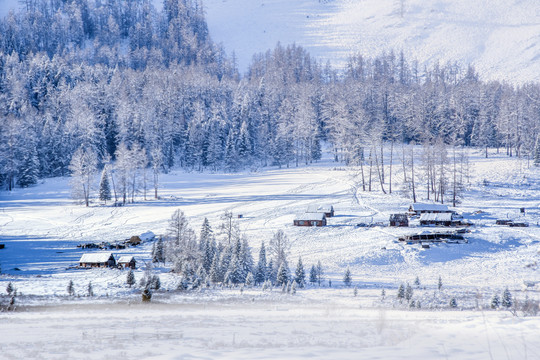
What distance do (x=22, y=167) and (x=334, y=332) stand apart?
85.0 m

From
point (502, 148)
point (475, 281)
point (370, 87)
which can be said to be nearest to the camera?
point (475, 281)

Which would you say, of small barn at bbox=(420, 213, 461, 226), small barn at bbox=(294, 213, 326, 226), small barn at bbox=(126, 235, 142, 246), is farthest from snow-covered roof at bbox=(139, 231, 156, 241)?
small barn at bbox=(420, 213, 461, 226)

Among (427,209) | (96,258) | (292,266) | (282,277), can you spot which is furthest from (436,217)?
(96,258)

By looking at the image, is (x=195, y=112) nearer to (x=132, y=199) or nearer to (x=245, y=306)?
(x=132, y=199)

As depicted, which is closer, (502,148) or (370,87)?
(502,148)

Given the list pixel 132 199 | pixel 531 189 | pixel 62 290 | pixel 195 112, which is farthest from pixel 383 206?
pixel 195 112

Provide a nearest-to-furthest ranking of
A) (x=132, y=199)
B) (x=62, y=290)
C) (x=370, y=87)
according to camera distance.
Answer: (x=62, y=290)
(x=132, y=199)
(x=370, y=87)

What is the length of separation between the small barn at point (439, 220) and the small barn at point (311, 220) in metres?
11.7

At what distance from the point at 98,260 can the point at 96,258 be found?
0.38 meters

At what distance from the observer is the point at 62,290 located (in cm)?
3425

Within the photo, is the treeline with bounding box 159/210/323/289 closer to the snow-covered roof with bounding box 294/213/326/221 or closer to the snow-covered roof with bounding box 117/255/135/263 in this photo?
the snow-covered roof with bounding box 117/255/135/263

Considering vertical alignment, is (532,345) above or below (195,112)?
below

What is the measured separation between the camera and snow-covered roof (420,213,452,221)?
57531 millimetres

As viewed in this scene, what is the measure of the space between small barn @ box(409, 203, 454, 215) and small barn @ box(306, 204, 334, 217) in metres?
10.3
